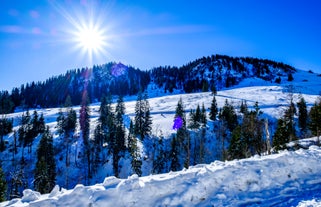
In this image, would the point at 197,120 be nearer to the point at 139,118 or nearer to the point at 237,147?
the point at 139,118

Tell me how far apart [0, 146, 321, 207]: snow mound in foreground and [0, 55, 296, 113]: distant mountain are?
120551mm

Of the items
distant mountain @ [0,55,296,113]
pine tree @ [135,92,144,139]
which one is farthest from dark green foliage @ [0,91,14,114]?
pine tree @ [135,92,144,139]

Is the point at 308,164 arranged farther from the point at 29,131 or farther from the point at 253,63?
the point at 253,63

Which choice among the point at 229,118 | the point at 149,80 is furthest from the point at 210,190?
the point at 149,80

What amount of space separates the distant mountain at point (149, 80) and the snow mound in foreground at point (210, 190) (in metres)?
121

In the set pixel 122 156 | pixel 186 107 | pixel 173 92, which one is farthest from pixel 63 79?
pixel 122 156

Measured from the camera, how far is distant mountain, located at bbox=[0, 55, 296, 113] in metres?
146

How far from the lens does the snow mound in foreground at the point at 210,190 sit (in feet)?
20.2

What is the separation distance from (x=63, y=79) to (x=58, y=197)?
189759 mm

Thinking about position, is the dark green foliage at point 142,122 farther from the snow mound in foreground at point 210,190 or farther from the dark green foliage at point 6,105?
the snow mound in foreground at point 210,190

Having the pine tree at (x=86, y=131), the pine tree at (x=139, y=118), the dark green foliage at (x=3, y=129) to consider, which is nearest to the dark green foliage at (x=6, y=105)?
the dark green foliage at (x=3, y=129)

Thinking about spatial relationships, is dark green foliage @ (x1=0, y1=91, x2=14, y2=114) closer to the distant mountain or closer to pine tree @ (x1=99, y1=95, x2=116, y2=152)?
the distant mountain

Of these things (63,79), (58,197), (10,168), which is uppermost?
(63,79)

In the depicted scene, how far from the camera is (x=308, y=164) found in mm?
9164
